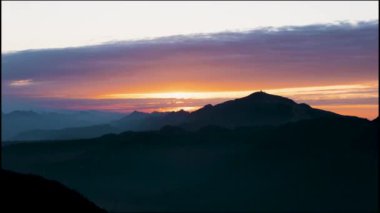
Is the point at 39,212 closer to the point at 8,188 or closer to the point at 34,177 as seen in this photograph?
the point at 8,188

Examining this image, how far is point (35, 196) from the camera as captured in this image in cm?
12281

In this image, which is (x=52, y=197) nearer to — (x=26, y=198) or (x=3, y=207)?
(x=26, y=198)

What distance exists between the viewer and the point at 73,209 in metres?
125

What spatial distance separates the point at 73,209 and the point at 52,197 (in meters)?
6.04

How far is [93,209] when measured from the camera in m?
130

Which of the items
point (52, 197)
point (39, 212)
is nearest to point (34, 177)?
point (52, 197)

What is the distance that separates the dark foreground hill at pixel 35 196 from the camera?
11500 centimetres

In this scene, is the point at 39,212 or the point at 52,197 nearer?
the point at 39,212

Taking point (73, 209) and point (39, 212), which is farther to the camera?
point (73, 209)

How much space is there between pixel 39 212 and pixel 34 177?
74.3 ft

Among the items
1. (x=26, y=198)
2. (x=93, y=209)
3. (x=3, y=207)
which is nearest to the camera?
(x=3, y=207)

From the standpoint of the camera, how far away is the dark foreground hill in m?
115

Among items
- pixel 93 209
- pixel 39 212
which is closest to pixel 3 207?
pixel 39 212

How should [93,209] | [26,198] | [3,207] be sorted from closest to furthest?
[3,207], [26,198], [93,209]
